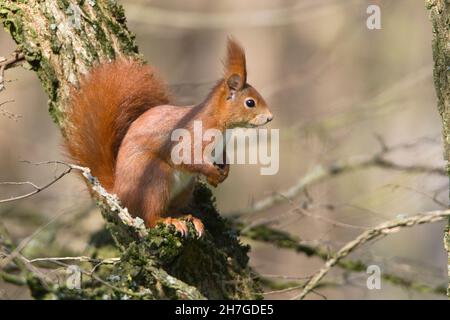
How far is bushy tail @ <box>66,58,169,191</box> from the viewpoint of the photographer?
289cm

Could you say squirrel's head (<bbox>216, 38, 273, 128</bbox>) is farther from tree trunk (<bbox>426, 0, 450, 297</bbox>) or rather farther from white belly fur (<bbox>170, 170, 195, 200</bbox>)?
tree trunk (<bbox>426, 0, 450, 297</bbox>)

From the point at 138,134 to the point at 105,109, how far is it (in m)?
0.16

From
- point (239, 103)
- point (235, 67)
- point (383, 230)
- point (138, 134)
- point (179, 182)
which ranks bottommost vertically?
point (383, 230)

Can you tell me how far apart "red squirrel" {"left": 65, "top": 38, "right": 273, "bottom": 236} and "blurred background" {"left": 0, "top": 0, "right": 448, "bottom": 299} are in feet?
3.73

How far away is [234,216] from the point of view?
379cm

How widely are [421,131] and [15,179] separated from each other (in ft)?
12.3

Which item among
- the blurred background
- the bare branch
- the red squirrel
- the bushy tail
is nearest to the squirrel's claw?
the red squirrel

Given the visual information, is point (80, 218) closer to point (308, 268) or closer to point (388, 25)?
point (308, 268)

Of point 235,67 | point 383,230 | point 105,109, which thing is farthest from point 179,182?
point 383,230

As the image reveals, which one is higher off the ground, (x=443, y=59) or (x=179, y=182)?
(x=443, y=59)

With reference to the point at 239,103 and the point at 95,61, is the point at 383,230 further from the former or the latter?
the point at 95,61

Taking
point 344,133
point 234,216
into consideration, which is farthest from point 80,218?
point 344,133

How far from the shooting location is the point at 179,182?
2.97m
